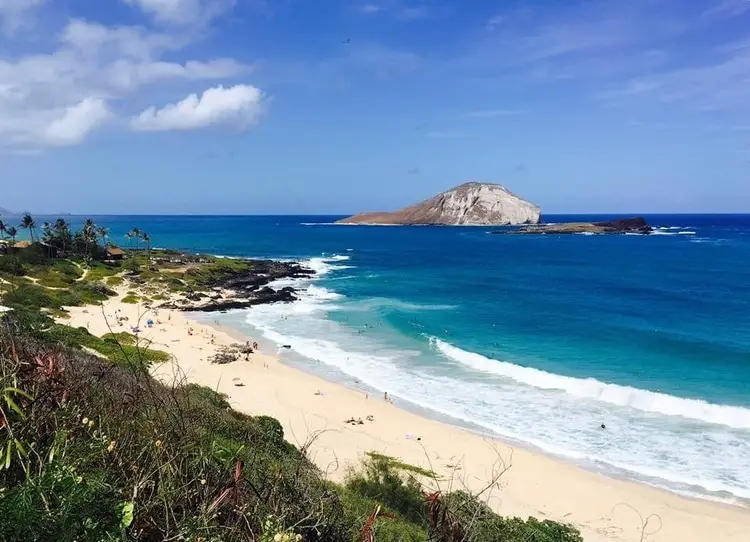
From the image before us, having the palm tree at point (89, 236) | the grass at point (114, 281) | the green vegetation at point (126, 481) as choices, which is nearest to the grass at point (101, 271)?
the grass at point (114, 281)

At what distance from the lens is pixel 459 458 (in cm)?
1742

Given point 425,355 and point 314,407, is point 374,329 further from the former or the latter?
point 314,407

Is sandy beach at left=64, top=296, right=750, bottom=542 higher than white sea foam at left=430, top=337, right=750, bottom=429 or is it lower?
lower

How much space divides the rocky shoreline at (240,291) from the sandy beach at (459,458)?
17.3 meters

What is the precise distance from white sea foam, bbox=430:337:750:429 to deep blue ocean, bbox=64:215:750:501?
8cm

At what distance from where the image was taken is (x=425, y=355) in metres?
31.0

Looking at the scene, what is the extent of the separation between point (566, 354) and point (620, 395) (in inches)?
271

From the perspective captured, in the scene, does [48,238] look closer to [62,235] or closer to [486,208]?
[62,235]

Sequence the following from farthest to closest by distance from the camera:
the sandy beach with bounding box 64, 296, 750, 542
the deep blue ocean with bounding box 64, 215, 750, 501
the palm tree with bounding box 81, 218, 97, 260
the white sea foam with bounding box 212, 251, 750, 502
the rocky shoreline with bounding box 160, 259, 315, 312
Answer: the palm tree with bounding box 81, 218, 97, 260 < the rocky shoreline with bounding box 160, 259, 315, 312 < the deep blue ocean with bounding box 64, 215, 750, 501 < the white sea foam with bounding box 212, 251, 750, 502 < the sandy beach with bounding box 64, 296, 750, 542

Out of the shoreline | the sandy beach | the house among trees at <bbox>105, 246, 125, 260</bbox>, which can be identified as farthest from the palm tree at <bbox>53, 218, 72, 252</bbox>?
the shoreline

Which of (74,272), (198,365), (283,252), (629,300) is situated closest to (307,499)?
(198,365)

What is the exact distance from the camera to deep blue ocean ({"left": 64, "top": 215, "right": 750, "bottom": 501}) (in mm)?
19297

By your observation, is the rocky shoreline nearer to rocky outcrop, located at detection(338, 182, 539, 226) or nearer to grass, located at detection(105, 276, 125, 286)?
grass, located at detection(105, 276, 125, 286)

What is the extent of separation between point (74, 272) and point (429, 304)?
114 ft
